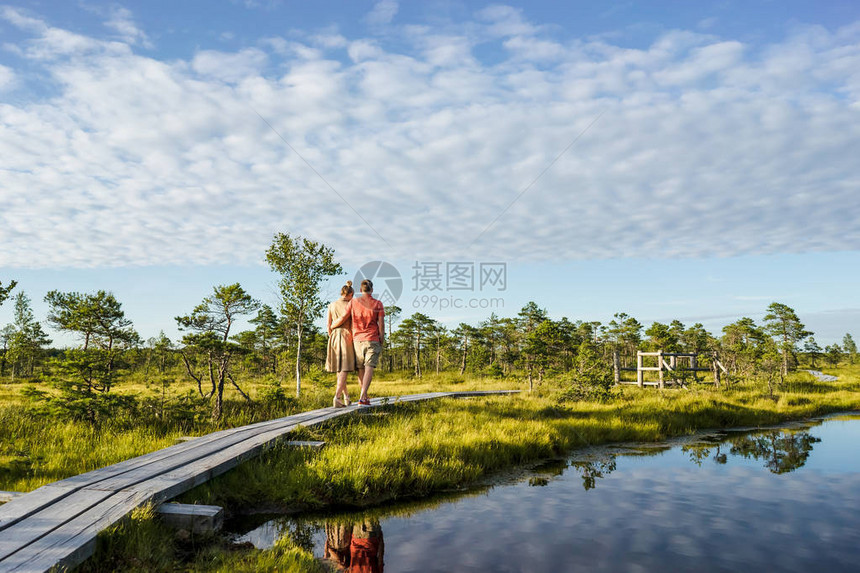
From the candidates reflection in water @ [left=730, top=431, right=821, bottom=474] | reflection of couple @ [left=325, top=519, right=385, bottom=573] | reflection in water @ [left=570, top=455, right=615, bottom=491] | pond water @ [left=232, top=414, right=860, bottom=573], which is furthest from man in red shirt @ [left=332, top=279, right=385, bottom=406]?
reflection in water @ [left=730, top=431, right=821, bottom=474]

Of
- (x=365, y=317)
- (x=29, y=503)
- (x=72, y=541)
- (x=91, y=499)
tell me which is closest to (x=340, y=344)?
(x=365, y=317)

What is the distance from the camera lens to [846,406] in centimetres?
2003

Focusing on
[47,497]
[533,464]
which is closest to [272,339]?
[533,464]

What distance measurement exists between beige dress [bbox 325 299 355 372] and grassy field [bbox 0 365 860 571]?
115 centimetres

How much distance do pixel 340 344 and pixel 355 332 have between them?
0.45 meters

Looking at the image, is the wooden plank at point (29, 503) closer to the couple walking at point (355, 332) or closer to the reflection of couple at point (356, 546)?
the reflection of couple at point (356, 546)

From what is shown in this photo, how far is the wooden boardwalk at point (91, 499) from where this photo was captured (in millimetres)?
3334

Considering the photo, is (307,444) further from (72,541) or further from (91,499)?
(72,541)

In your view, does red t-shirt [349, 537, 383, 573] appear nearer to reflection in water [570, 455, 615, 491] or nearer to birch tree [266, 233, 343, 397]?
reflection in water [570, 455, 615, 491]

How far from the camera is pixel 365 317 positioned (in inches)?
397

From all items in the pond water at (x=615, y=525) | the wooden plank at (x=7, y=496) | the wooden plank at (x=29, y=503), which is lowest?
the pond water at (x=615, y=525)

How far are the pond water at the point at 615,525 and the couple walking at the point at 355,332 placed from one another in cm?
371

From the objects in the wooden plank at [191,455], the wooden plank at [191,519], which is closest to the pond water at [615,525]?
the wooden plank at [191,519]

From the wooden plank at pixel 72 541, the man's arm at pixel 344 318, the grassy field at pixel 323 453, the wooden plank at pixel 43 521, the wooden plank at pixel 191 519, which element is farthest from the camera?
the man's arm at pixel 344 318
